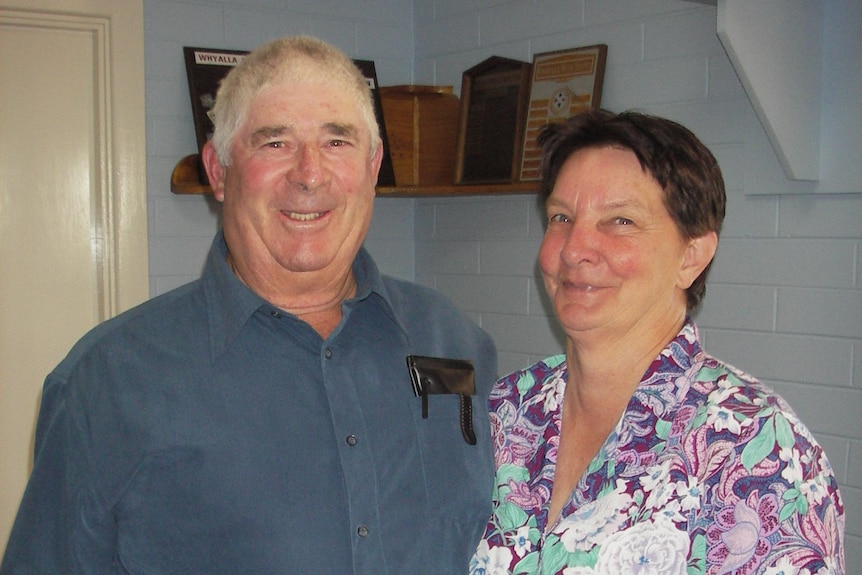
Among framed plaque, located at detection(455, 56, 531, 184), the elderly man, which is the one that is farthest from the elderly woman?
framed plaque, located at detection(455, 56, 531, 184)

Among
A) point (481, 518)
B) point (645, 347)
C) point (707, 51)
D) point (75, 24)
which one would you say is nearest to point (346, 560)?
point (481, 518)

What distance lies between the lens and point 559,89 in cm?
294

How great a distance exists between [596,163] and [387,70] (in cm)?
226

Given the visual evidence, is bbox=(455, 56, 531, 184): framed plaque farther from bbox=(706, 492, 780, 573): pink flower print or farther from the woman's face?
bbox=(706, 492, 780, 573): pink flower print

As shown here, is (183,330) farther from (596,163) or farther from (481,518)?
(596,163)

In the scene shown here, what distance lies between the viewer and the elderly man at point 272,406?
4.53 ft

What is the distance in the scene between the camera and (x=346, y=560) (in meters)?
1.42

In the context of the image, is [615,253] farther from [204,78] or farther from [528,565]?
[204,78]

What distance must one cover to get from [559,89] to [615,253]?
1557 mm

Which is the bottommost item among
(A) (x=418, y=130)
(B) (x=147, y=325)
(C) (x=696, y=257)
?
(B) (x=147, y=325)

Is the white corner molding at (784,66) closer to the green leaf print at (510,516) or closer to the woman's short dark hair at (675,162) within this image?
the woman's short dark hair at (675,162)

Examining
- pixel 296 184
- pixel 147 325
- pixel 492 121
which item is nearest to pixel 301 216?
pixel 296 184

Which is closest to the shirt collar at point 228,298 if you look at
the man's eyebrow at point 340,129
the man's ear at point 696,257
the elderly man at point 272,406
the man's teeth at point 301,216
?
the elderly man at point 272,406

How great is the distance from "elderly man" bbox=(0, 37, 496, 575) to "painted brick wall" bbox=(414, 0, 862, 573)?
1.14 metres
